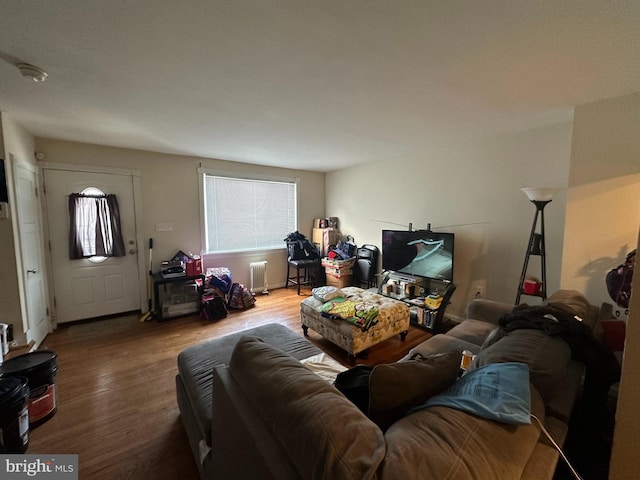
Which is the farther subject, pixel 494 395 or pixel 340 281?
pixel 340 281

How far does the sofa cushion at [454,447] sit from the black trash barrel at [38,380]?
238 centimetres

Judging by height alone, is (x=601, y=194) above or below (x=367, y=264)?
above

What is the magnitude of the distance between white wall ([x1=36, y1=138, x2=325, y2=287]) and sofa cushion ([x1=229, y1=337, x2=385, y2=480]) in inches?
135

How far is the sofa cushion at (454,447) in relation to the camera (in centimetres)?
59

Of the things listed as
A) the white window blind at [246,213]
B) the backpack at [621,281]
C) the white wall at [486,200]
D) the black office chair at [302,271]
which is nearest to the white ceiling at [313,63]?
the white wall at [486,200]

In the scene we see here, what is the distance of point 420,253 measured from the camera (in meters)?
3.38

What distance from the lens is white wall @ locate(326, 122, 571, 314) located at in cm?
257

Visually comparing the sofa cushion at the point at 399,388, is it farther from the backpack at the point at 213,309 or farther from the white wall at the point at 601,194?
the backpack at the point at 213,309

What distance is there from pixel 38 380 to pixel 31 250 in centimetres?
170

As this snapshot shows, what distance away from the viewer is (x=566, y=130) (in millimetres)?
2432

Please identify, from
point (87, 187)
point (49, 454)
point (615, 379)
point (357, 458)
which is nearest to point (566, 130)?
point (615, 379)

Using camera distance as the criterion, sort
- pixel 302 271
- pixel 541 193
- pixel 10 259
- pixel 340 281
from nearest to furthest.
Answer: pixel 541 193 → pixel 10 259 → pixel 340 281 → pixel 302 271

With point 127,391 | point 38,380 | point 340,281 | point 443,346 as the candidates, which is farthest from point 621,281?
point 38,380

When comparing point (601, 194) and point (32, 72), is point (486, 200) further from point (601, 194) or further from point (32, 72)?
point (32, 72)
